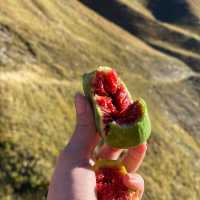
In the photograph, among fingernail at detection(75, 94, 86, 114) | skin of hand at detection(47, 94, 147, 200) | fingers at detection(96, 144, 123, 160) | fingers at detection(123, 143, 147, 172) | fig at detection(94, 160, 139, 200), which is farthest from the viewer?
fingers at detection(96, 144, 123, 160)

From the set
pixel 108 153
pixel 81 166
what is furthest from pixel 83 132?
pixel 108 153

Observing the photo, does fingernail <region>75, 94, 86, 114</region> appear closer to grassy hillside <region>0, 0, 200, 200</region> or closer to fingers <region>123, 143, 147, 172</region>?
fingers <region>123, 143, 147, 172</region>

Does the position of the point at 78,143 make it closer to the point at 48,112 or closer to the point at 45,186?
the point at 45,186

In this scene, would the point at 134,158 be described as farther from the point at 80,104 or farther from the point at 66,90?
the point at 66,90

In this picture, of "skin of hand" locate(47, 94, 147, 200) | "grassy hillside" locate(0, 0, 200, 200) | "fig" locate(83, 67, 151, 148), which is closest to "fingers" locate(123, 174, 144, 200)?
"skin of hand" locate(47, 94, 147, 200)

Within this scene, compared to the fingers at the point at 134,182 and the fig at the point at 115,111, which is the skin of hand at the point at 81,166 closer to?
the fingers at the point at 134,182

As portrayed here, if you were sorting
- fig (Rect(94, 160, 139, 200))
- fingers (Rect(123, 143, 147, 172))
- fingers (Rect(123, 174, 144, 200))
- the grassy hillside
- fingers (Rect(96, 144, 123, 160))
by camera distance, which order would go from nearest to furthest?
fingers (Rect(123, 174, 144, 200)), fig (Rect(94, 160, 139, 200)), fingers (Rect(123, 143, 147, 172)), fingers (Rect(96, 144, 123, 160)), the grassy hillside

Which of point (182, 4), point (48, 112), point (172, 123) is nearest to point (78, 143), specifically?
point (48, 112)

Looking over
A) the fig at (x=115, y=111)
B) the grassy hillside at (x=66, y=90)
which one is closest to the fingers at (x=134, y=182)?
the fig at (x=115, y=111)
